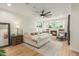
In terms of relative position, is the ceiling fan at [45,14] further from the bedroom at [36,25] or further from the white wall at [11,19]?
the white wall at [11,19]

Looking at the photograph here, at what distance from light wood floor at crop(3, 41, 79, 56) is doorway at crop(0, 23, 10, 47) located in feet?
0.47

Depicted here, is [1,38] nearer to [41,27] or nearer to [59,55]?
[41,27]

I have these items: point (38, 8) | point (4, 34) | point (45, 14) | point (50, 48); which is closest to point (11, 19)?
point (4, 34)

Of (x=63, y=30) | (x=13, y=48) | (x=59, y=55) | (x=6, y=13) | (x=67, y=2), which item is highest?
(x=67, y=2)

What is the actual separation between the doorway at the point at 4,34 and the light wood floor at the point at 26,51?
0.47ft

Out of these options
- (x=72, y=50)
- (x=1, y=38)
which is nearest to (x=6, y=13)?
(x=1, y=38)

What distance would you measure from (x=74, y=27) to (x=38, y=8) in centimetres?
94

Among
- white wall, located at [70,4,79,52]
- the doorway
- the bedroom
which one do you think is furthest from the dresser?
white wall, located at [70,4,79,52]

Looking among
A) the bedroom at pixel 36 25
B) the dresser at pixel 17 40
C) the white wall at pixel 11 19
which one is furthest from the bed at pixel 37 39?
the white wall at pixel 11 19

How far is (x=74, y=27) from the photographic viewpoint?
2.14 m

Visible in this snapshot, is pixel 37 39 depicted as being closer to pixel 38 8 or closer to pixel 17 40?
pixel 17 40

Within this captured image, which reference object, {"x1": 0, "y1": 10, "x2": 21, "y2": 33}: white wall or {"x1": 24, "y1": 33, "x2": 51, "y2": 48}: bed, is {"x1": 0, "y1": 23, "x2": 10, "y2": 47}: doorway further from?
{"x1": 24, "y1": 33, "x2": 51, "y2": 48}: bed

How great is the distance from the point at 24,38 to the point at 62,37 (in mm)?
927

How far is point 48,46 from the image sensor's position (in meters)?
2.31
